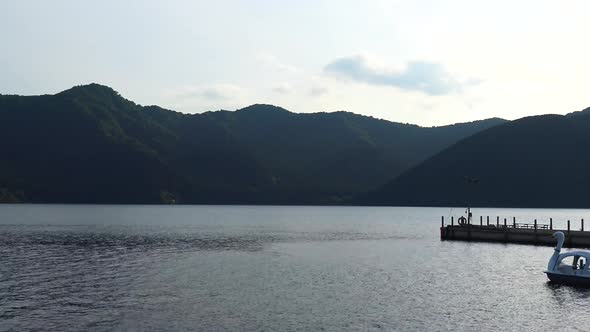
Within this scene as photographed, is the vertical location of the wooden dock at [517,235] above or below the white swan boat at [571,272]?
above

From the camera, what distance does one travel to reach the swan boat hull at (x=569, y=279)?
60531 mm

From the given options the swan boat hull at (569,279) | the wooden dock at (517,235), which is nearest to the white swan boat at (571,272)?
the swan boat hull at (569,279)

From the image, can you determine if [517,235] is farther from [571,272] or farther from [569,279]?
[569,279]

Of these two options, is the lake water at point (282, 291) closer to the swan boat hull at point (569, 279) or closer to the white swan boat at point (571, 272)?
the swan boat hull at point (569, 279)

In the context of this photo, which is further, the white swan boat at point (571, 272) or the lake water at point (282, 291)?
the white swan boat at point (571, 272)

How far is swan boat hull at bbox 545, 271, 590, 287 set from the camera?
2383 inches

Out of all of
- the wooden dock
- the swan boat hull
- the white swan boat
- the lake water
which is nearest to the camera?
the lake water

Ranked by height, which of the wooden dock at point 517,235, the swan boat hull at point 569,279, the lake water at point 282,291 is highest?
the wooden dock at point 517,235

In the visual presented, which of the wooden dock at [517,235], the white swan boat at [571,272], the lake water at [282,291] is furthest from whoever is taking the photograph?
the wooden dock at [517,235]

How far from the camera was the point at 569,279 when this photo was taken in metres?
61.2

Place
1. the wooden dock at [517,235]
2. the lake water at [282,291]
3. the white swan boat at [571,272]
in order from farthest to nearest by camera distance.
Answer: the wooden dock at [517,235]
the white swan boat at [571,272]
the lake water at [282,291]

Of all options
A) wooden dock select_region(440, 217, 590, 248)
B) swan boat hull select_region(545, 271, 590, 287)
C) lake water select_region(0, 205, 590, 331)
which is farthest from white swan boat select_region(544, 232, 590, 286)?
wooden dock select_region(440, 217, 590, 248)

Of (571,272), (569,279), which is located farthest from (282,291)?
(571,272)

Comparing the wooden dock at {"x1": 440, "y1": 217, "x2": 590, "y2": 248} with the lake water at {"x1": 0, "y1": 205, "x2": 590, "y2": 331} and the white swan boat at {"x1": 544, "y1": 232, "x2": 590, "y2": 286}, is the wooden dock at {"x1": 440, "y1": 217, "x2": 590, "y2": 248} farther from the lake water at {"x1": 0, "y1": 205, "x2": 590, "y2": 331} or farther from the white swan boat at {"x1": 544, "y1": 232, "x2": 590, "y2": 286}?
the white swan boat at {"x1": 544, "y1": 232, "x2": 590, "y2": 286}
